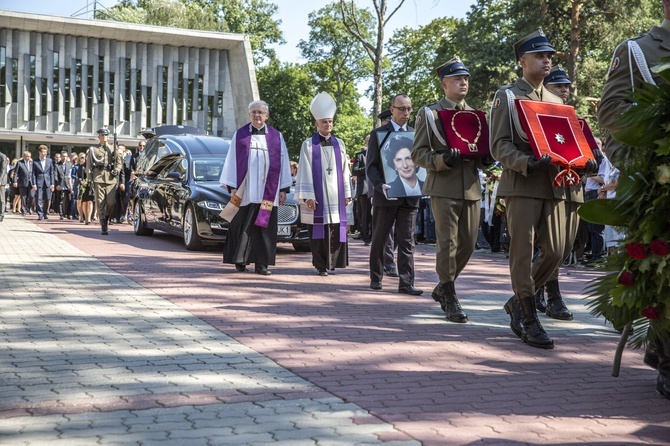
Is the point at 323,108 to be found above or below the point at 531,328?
above

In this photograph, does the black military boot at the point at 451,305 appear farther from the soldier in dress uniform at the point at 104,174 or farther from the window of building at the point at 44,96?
the window of building at the point at 44,96

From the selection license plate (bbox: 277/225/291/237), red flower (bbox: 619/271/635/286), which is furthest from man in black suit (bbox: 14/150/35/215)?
red flower (bbox: 619/271/635/286)

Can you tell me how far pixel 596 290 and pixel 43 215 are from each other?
24.7 meters

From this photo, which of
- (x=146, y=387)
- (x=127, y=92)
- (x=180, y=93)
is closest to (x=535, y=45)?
(x=146, y=387)

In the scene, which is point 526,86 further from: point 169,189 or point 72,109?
point 72,109

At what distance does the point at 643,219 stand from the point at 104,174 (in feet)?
52.8

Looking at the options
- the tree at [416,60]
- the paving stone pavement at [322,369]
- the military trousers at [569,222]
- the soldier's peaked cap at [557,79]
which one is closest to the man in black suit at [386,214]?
the paving stone pavement at [322,369]

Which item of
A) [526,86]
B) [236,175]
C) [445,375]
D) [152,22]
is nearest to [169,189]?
[236,175]

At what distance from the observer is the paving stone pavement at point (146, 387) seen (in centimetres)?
413

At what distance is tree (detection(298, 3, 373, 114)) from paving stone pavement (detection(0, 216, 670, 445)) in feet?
182

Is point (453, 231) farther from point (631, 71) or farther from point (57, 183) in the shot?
point (57, 183)

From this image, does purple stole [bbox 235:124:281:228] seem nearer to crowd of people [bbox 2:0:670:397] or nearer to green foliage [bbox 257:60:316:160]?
crowd of people [bbox 2:0:670:397]

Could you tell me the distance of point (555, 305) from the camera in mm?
8188

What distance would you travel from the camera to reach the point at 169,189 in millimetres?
16219
